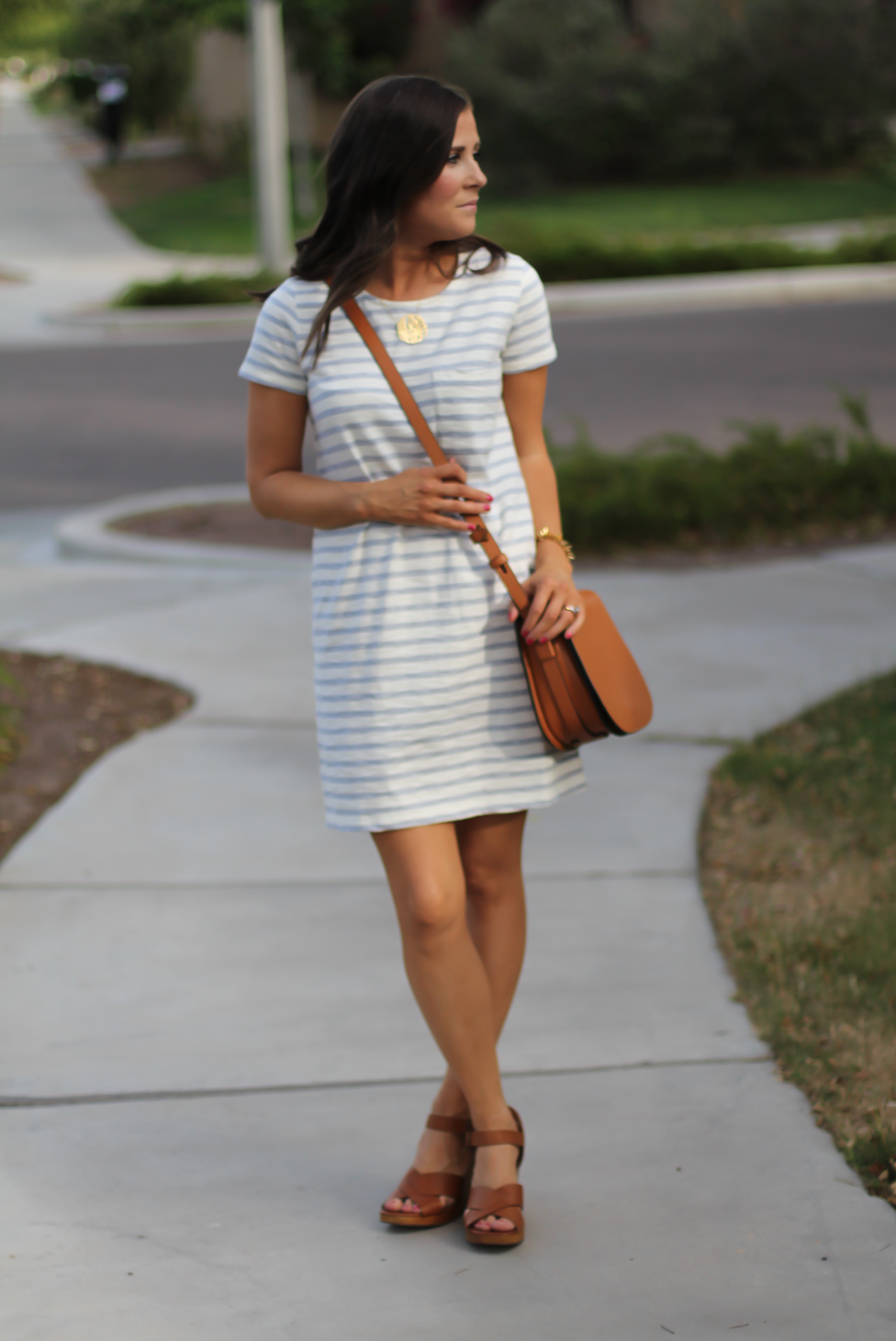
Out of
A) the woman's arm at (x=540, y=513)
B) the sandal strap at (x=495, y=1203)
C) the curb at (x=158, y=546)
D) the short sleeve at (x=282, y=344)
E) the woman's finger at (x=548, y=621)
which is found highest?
the short sleeve at (x=282, y=344)

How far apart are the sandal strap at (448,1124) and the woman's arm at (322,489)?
1.04 m

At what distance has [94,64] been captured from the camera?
158 feet

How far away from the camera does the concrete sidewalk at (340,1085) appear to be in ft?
8.32

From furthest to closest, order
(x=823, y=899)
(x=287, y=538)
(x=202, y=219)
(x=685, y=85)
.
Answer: (x=685, y=85) → (x=202, y=219) → (x=287, y=538) → (x=823, y=899)

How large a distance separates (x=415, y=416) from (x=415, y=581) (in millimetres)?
265

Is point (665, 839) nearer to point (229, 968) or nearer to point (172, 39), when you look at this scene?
point (229, 968)

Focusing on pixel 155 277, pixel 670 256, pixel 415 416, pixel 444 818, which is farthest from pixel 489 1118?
pixel 155 277

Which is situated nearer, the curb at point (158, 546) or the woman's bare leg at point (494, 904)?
the woman's bare leg at point (494, 904)

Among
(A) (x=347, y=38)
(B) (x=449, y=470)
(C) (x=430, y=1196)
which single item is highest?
(A) (x=347, y=38)

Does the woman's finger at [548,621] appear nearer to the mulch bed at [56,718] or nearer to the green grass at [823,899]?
the green grass at [823,899]

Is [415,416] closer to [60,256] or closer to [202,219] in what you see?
[60,256]

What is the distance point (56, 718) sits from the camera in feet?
18.5

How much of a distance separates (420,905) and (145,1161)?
2.75 feet

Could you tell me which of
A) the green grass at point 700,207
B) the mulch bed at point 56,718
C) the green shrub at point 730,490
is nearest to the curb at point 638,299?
the green grass at point 700,207
